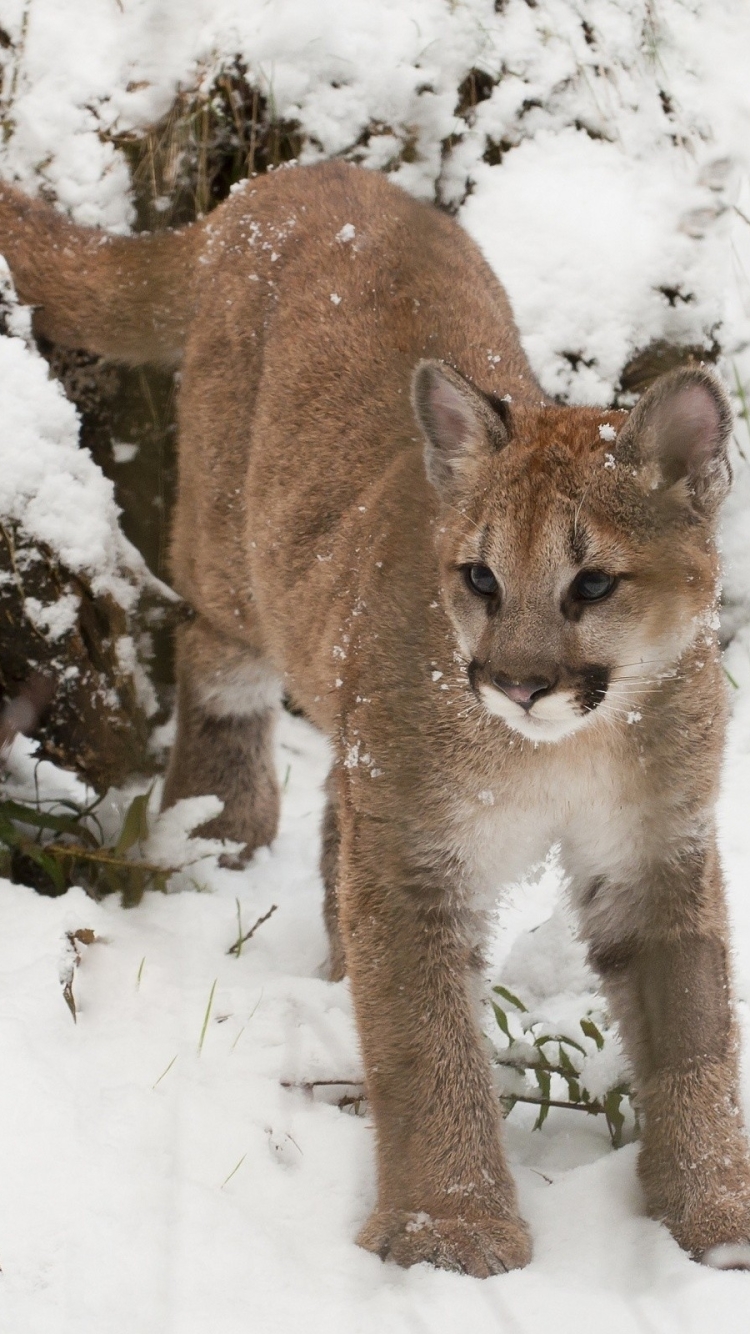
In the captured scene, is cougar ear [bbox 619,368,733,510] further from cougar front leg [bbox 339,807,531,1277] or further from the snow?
the snow

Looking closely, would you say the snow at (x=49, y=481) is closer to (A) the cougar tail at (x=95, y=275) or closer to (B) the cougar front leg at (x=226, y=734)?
(A) the cougar tail at (x=95, y=275)

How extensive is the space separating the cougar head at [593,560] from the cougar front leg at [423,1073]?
0.54 meters

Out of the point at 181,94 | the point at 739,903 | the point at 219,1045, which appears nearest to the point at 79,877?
the point at 219,1045

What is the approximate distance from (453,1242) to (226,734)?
2.19m

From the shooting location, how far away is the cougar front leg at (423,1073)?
2994 mm

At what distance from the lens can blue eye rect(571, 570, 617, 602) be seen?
2.81m

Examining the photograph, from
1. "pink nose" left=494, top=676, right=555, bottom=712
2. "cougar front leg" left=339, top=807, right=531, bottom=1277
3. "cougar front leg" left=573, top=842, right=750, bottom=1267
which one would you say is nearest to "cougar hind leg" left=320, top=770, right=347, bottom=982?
"cougar front leg" left=339, top=807, right=531, bottom=1277

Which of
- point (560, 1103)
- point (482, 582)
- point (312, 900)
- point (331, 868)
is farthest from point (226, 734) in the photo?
point (482, 582)

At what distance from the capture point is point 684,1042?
3.18m

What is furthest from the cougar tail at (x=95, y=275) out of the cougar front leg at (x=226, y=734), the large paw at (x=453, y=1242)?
the large paw at (x=453, y=1242)

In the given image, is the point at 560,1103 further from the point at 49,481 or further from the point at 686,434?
the point at 49,481

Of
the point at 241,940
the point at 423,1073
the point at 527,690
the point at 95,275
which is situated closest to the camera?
the point at 527,690

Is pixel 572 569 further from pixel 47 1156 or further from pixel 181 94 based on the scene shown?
pixel 181 94

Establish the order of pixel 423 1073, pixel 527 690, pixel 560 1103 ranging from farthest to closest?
pixel 560 1103 < pixel 423 1073 < pixel 527 690
